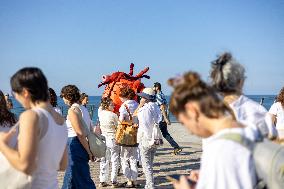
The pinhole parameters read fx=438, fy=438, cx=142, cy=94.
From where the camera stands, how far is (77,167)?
234 inches

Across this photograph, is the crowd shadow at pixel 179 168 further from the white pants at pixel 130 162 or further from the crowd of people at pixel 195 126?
the crowd of people at pixel 195 126

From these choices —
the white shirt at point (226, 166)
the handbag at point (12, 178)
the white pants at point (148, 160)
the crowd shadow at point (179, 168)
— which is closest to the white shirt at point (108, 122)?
the white pants at point (148, 160)

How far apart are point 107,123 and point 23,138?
17.4 feet

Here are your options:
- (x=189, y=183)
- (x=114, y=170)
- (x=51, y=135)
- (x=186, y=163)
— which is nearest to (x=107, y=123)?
(x=114, y=170)

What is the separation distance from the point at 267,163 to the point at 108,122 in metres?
5.95

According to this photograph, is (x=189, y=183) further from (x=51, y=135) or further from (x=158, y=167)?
(x=158, y=167)

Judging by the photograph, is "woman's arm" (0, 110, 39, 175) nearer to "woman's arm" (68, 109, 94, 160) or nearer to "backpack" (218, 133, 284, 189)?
"backpack" (218, 133, 284, 189)

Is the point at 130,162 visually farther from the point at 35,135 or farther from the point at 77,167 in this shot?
the point at 35,135

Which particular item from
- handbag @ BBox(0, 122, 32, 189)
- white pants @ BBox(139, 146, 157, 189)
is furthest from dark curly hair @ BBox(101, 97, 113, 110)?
handbag @ BBox(0, 122, 32, 189)

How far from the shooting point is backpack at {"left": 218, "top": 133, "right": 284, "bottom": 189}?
2.19 meters

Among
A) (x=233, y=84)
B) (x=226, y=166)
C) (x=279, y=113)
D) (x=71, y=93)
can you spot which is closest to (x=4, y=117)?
(x=71, y=93)

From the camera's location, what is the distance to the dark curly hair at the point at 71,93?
18.9ft

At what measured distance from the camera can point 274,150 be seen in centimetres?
228

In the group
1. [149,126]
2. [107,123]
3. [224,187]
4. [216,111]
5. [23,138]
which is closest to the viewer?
[224,187]
